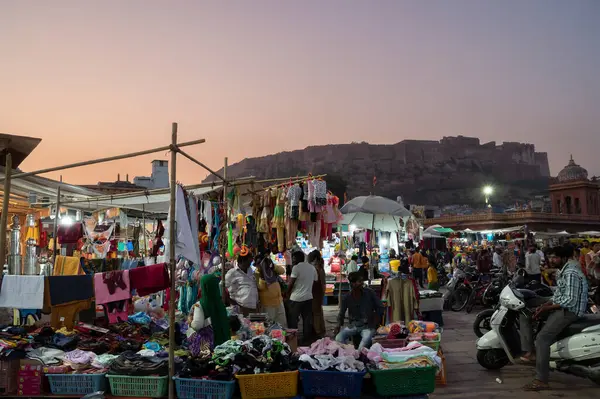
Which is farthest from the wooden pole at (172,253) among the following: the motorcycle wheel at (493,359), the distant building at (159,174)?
the distant building at (159,174)

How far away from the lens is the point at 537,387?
5.49 meters

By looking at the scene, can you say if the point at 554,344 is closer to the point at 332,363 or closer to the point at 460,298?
the point at 332,363

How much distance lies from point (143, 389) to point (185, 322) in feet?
7.70

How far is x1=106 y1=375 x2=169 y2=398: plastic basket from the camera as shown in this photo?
428 cm

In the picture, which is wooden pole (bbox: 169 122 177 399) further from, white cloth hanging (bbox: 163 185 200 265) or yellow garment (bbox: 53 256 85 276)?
yellow garment (bbox: 53 256 85 276)

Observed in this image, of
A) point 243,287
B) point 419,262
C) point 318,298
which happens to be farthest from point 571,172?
point 243,287

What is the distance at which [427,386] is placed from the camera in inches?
166

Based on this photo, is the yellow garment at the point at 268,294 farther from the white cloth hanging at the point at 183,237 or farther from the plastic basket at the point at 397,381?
the plastic basket at the point at 397,381

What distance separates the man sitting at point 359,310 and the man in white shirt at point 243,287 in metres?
1.65

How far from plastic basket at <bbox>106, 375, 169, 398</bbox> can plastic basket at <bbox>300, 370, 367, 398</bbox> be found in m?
1.31

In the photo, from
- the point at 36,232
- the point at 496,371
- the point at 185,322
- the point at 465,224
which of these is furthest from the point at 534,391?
the point at 465,224

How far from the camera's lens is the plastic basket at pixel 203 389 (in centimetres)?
407

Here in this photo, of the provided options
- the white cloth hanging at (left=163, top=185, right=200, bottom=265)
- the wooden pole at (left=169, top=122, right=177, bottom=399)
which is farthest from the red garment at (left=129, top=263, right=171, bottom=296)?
the wooden pole at (left=169, top=122, right=177, bottom=399)

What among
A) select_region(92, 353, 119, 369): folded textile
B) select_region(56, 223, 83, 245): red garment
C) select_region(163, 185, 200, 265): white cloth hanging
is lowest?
select_region(92, 353, 119, 369): folded textile
